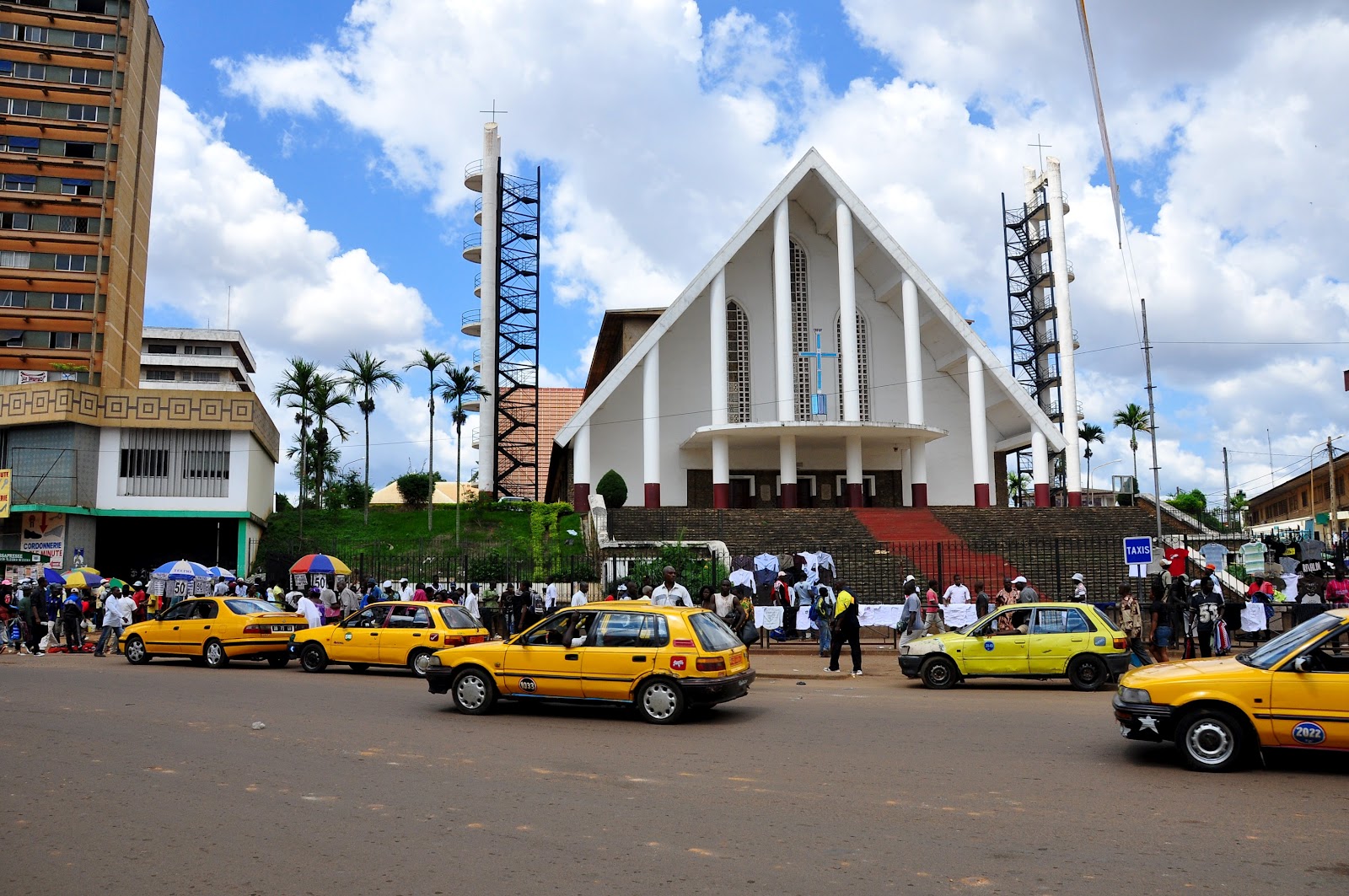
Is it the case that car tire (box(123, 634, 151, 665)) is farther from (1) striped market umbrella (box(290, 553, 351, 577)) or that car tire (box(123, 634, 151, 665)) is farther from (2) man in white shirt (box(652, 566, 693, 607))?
(2) man in white shirt (box(652, 566, 693, 607))

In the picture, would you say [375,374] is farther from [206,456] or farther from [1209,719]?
[1209,719]

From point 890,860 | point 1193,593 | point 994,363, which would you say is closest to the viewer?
point 890,860

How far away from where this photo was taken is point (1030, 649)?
46.3 ft

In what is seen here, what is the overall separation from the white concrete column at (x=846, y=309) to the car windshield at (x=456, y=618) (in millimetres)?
24277

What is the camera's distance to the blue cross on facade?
4066 centimetres

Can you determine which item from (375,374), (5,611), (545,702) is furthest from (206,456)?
(545,702)

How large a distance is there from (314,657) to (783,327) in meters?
24.9

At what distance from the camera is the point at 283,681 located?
15289mm

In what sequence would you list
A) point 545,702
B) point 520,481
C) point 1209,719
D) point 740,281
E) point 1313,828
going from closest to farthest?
point 1313,828 < point 1209,719 < point 545,702 < point 740,281 < point 520,481

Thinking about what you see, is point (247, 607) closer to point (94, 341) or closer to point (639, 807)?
point (639, 807)

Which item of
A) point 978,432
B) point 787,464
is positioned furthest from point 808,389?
point 978,432

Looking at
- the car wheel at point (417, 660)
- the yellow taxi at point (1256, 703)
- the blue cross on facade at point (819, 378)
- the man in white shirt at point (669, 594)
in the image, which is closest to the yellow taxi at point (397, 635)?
the car wheel at point (417, 660)

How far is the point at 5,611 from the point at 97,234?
81.1 feet

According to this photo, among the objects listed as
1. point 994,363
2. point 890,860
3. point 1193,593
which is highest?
point 994,363
